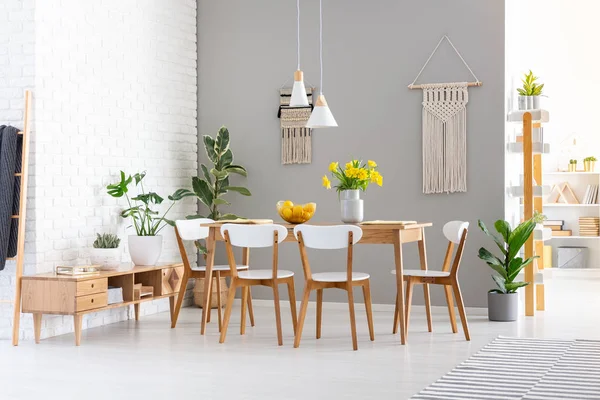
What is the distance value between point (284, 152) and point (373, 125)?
0.83 metres

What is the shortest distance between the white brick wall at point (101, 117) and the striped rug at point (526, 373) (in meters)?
2.92

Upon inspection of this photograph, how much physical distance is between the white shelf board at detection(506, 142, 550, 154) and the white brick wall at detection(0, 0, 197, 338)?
109 inches

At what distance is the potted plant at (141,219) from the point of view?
6312 mm

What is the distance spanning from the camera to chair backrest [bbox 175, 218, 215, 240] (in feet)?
20.6

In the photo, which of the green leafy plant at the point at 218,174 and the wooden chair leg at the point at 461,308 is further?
the green leafy plant at the point at 218,174

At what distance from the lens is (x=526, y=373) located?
4414 mm

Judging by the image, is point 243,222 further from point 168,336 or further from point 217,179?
point 217,179

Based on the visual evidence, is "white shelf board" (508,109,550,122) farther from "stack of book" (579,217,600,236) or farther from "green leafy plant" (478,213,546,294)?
"stack of book" (579,217,600,236)

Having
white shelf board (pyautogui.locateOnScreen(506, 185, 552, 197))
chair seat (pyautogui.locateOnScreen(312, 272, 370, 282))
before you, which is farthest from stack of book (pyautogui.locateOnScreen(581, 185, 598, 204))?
chair seat (pyautogui.locateOnScreen(312, 272, 370, 282))

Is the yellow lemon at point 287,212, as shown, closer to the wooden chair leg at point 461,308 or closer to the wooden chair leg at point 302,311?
the wooden chair leg at point 302,311

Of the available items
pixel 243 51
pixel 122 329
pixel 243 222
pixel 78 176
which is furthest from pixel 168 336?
pixel 243 51

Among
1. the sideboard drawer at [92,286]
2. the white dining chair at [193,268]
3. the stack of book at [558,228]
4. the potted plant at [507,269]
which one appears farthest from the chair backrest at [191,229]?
the stack of book at [558,228]

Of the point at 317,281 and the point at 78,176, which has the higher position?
the point at 78,176

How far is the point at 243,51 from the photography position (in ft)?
25.0
